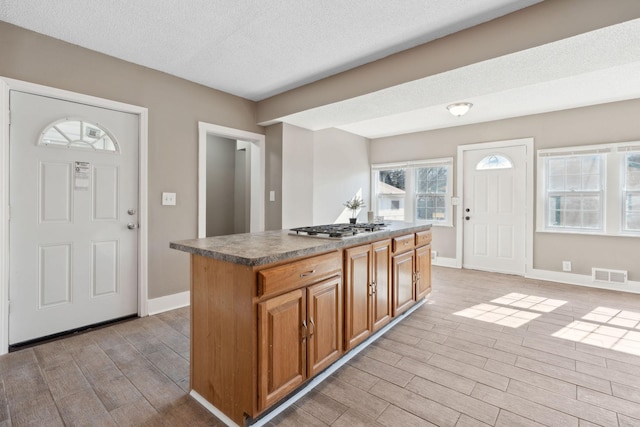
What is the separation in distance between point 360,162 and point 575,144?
10.7ft

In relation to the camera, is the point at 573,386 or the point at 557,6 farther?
the point at 557,6

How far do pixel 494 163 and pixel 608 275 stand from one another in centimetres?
210

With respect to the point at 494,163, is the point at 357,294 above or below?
below

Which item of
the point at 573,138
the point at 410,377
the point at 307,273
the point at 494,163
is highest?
the point at 573,138

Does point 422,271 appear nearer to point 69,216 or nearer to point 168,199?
point 168,199

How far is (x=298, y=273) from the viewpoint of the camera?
1671 mm

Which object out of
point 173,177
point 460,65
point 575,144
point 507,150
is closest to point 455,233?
point 507,150

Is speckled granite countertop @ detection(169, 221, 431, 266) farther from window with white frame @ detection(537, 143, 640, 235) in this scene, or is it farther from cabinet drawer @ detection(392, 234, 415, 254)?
window with white frame @ detection(537, 143, 640, 235)

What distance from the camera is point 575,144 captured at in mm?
4203

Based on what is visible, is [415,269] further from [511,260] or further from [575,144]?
[575,144]

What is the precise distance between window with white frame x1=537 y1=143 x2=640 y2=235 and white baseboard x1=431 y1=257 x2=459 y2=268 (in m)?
1.37

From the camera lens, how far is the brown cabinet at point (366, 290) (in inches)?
82.1

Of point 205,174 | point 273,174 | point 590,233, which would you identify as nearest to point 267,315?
point 205,174

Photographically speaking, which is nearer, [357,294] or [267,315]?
[267,315]
